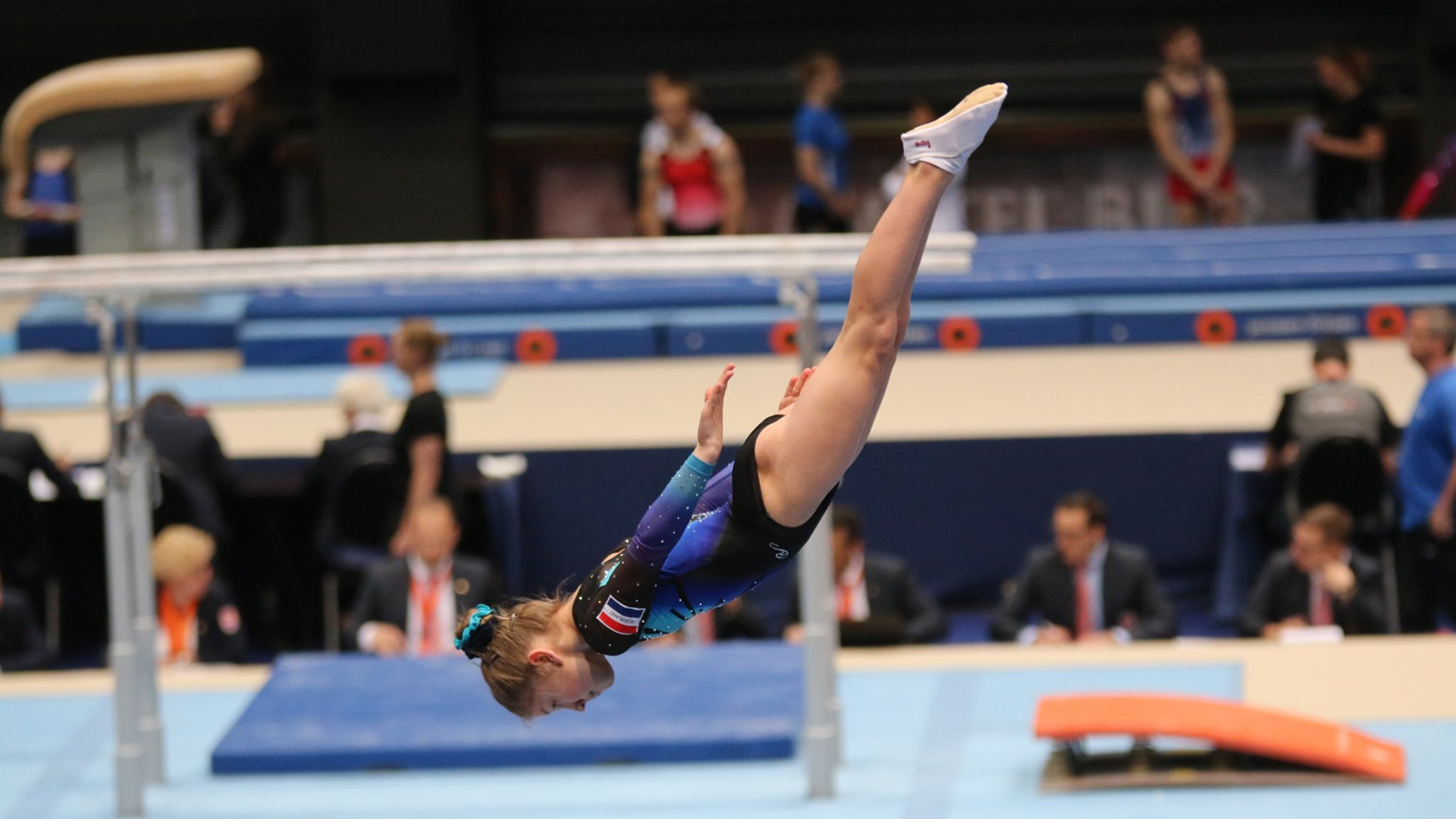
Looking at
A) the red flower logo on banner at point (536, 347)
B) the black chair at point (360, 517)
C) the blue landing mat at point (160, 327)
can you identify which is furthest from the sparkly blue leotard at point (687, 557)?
the blue landing mat at point (160, 327)

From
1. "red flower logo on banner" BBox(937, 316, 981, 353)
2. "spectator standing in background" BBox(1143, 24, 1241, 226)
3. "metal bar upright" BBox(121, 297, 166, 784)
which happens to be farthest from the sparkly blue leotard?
"spectator standing in background" BBox(1143, 24, 1241, 226)

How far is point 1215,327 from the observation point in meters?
10.5

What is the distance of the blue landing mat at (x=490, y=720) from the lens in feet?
20.5

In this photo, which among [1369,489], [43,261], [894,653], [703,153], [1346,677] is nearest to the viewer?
[43,261]

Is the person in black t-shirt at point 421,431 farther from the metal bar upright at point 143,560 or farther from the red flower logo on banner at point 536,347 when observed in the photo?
the red flower logo on banner at point 536,347

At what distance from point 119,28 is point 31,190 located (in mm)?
2861

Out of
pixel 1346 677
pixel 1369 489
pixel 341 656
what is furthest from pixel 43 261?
pixel 1369 489

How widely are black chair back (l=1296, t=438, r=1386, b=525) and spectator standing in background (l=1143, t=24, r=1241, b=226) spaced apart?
13.1 feet

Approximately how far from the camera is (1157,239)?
37.1 feet

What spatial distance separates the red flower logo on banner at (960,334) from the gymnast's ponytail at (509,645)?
6817mm

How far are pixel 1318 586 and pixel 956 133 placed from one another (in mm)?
4301

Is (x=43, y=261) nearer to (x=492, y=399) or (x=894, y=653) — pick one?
(x=894, y=653)

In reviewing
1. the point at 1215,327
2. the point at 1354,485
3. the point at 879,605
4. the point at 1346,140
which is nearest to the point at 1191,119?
the point at 1346,140

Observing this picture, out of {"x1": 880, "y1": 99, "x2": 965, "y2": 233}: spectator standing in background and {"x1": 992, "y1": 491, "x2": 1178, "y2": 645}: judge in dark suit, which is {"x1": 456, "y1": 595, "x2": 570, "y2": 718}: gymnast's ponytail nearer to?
{"x1": 992, "y1": 491, "x2": 1178, "y2": 645}: judge in dark suit
